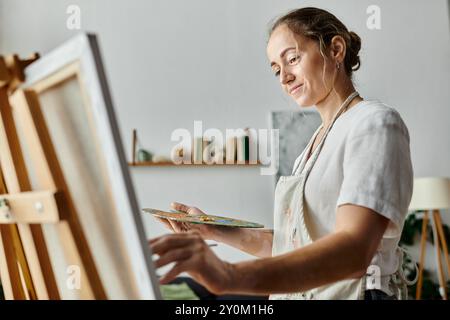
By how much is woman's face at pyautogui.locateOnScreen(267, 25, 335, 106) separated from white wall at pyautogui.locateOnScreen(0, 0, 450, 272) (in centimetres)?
260

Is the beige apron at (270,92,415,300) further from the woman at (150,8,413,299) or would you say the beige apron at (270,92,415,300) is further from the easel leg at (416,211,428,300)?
the easel leg at (416,211,428,300)

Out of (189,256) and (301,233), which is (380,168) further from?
(189,256)

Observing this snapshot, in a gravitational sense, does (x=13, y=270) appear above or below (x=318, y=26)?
below

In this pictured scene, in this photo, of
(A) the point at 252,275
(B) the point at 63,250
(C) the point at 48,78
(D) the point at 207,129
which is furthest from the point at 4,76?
(D) the point at 207,129

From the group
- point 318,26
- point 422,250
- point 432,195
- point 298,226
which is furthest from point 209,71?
point 298,226

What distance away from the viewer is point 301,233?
0.83 meters

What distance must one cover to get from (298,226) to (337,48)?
30cm

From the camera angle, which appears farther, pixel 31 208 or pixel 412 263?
pixel 412 263

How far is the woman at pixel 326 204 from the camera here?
0.58 m

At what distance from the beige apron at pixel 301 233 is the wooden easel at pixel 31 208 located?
348 millimetres

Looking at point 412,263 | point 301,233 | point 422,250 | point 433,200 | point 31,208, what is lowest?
point 412,263

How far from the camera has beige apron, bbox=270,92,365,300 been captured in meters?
0.80

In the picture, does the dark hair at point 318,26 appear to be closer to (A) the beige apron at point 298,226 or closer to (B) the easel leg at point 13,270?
(A) the beige apron at point 298,226

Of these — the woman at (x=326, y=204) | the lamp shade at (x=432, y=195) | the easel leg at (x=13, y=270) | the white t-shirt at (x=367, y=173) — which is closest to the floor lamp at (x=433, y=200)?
the lamp shade at (x=432, y=195)
